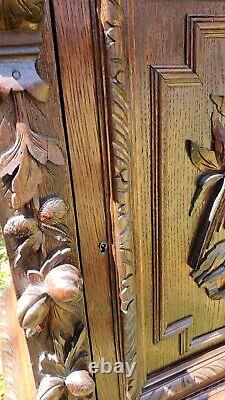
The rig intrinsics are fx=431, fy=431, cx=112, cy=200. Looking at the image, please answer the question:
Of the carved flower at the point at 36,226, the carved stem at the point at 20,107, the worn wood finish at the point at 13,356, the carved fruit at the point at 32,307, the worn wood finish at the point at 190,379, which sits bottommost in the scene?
the worn wood finish at the point at 190,379

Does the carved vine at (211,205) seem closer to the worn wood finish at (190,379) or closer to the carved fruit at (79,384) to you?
the worn wood finish at (190,379)

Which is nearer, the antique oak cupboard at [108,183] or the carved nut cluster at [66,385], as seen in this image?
the antique oak cupboard at [108,183]

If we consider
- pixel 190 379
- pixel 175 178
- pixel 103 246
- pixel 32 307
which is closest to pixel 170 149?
pixel 175 178

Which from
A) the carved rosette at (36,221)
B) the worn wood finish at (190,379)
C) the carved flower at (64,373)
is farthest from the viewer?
the worn wood finish at (190,379)

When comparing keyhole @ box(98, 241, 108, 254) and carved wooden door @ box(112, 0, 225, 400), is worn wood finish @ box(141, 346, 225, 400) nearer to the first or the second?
carved wooden door @ box(112, 0, 225, 400)

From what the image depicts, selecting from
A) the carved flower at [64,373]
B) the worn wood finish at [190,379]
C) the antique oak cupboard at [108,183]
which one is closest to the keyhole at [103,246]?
the antique oak cupboard at [108,183]

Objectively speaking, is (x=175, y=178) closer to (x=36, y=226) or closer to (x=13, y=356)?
(x=36, y=226)

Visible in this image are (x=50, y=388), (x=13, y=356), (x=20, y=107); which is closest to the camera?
(x=20, y=107)

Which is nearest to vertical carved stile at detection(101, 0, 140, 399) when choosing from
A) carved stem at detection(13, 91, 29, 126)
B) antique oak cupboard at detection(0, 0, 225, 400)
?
antique oak cupboard at detection(0, 0, 225, 400)
